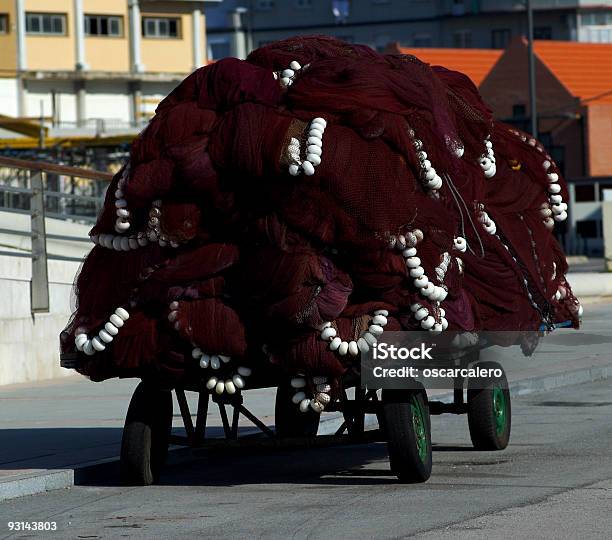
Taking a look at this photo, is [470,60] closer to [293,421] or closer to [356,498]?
[293,421]

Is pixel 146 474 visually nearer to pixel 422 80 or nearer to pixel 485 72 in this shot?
pixel 422 80

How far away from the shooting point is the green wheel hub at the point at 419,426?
9.64 m

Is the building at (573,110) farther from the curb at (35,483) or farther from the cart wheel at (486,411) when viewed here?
the curb at (35,483)

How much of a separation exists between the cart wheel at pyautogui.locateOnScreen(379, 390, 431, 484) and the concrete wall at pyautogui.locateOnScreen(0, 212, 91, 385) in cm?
703

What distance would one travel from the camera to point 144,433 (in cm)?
998

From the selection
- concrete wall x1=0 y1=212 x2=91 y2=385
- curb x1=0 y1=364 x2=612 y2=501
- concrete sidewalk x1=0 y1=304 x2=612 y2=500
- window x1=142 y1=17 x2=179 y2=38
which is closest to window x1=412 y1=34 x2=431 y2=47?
window x1=142 y1=17 x2=179 y2=38

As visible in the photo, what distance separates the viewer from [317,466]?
11.0m

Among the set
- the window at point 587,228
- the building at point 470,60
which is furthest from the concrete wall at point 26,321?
the building at point 470,60

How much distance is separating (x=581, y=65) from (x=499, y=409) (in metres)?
75.8

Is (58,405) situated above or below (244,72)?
below

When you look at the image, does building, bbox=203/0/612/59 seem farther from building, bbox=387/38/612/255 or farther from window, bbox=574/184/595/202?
window, bbox=574/184/595/202

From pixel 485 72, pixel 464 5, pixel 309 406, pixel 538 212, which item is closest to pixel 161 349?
pixel 309 406

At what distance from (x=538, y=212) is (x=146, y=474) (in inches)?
136

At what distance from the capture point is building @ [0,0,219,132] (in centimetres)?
7731
